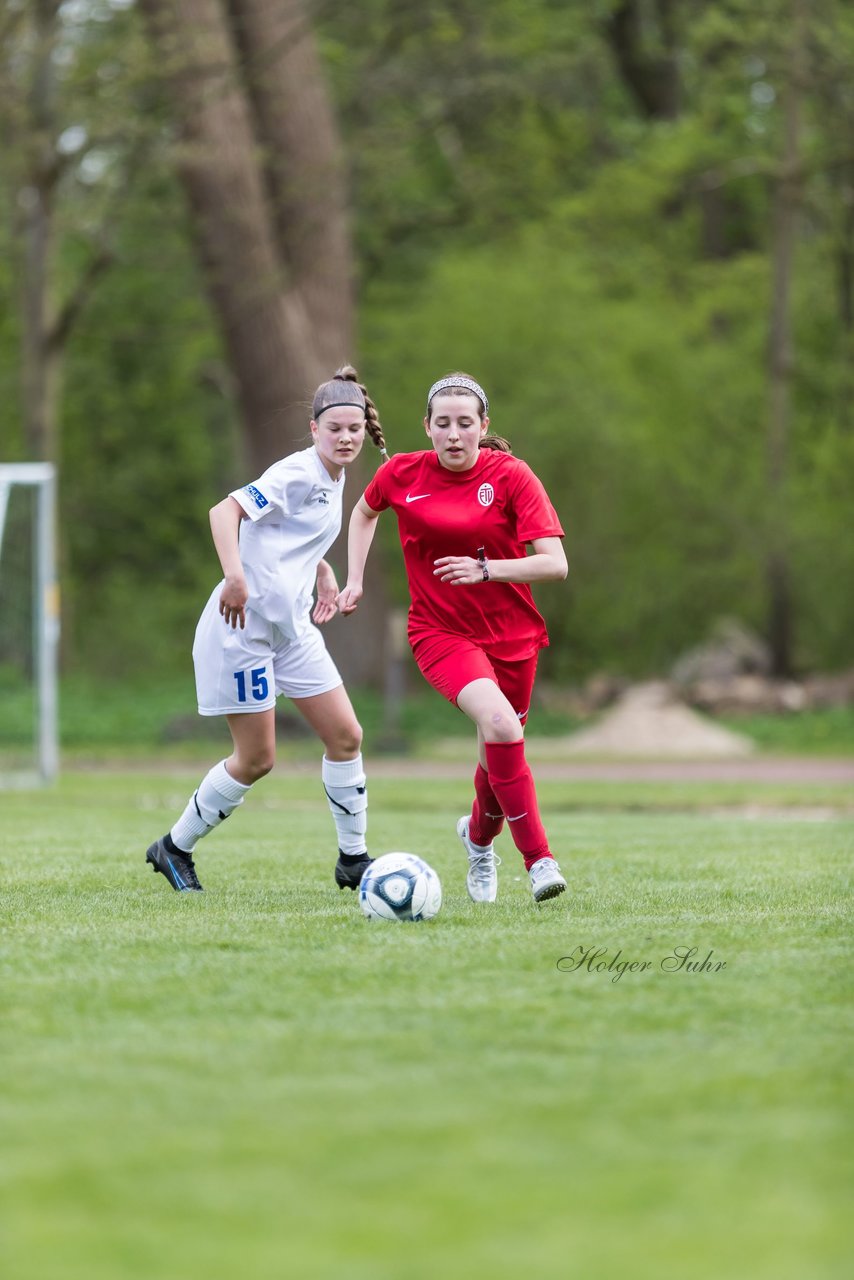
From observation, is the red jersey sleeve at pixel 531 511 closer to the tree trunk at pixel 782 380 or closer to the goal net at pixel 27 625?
the goal net at pixel 27 625

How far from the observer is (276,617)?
23.1ft

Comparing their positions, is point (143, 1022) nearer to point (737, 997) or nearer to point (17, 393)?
point (737, 997)

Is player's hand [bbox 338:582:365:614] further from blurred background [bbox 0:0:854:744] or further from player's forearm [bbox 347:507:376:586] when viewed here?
blurred background [bbox 0:0:854:744]

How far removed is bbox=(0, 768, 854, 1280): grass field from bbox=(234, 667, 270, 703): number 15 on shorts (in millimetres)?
756

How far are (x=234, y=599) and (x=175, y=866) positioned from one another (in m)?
1.26

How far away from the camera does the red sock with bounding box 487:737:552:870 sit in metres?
6.82

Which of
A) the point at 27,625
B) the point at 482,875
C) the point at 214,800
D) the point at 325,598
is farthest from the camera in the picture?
the point at 27,625

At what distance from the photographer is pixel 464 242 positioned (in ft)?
112

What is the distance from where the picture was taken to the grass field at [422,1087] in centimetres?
296

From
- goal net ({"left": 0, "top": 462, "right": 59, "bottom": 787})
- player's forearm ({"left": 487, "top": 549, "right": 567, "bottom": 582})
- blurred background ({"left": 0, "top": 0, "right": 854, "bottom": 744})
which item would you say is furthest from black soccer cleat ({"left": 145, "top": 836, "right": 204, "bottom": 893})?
blurred background ({"left": 0, "top": 0, "right": 854, "bottom": 744})

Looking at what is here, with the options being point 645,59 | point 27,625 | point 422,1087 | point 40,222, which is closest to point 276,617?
point 422,1087

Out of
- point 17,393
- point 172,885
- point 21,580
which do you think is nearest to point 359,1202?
point 172,885

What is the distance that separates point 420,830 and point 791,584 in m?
16.2
